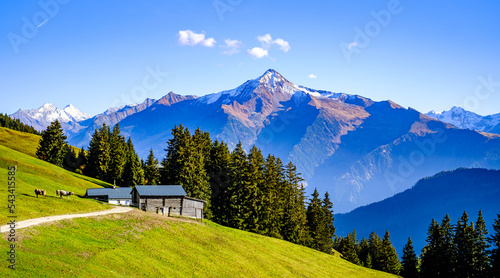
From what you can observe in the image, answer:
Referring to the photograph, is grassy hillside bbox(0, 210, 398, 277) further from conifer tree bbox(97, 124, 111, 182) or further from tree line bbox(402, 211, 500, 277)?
conifer tree bbox(97, 124, 111, 182)

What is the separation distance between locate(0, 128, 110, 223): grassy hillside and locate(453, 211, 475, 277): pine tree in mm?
69343

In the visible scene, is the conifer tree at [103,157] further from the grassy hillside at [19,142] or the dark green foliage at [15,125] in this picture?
the dark green foliage at [15,125]

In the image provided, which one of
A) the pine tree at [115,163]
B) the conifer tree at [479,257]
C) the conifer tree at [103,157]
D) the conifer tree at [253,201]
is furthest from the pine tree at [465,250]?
the conifer tree at [103,157]

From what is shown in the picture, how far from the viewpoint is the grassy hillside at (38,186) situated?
157ft

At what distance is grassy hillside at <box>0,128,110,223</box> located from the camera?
47.8 metres

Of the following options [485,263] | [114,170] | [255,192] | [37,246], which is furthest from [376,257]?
[37,246]

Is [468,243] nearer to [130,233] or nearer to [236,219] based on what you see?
[236,219]

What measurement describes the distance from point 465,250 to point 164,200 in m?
61.1

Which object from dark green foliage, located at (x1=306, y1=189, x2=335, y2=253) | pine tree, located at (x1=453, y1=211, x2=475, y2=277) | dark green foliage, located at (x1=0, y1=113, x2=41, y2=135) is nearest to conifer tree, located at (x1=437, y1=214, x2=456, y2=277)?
pine tree, located at (x1=453, y1=211, x2=475, y2=277)

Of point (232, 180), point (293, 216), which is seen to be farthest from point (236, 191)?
point (293, 216)

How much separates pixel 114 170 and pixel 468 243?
88.5 meters

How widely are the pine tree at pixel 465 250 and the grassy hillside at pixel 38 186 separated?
228ft

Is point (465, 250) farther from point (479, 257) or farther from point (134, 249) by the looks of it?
point (134, 249)

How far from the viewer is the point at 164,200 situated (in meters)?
70.1
